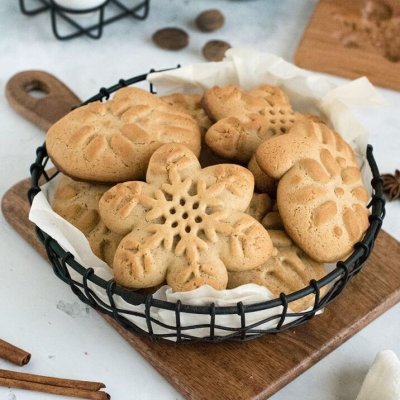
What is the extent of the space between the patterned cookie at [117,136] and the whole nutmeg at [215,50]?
491 mm

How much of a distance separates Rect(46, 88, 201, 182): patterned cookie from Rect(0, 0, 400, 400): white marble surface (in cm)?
21

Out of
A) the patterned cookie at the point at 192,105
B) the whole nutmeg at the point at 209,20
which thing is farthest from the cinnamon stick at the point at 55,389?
the whole nutmeg at the point at 209,20

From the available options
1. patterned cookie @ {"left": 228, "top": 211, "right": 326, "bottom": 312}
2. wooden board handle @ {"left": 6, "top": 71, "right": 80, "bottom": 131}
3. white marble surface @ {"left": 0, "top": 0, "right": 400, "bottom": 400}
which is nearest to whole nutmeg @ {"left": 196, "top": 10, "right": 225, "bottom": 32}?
white marble surface @ {"left": 0, "top": 0, "right": 400, "bottom": 400}

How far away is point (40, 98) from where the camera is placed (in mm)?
1332

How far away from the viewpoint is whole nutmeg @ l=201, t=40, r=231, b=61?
1.47m

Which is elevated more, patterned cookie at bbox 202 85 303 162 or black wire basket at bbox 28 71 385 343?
patterned cookie at bbox 202 85 303 162

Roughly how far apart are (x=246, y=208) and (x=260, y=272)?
8 cm

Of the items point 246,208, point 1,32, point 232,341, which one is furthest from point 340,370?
point 1,32

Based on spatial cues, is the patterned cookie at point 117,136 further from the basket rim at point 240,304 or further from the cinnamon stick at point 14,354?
the cinnamon stick at point 14,354

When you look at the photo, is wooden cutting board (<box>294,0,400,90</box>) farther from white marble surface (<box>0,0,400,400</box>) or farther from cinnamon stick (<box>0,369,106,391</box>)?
cinnamon stick (<box>0,369,106,391</box>)

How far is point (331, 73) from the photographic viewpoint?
1.44 metres

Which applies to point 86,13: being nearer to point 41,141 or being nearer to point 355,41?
point 41,141

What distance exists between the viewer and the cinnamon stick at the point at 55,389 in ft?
2.97

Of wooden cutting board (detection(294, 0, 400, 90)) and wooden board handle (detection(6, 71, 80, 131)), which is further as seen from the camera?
wooden cutting board (detection(294, 0, 400, 90))
